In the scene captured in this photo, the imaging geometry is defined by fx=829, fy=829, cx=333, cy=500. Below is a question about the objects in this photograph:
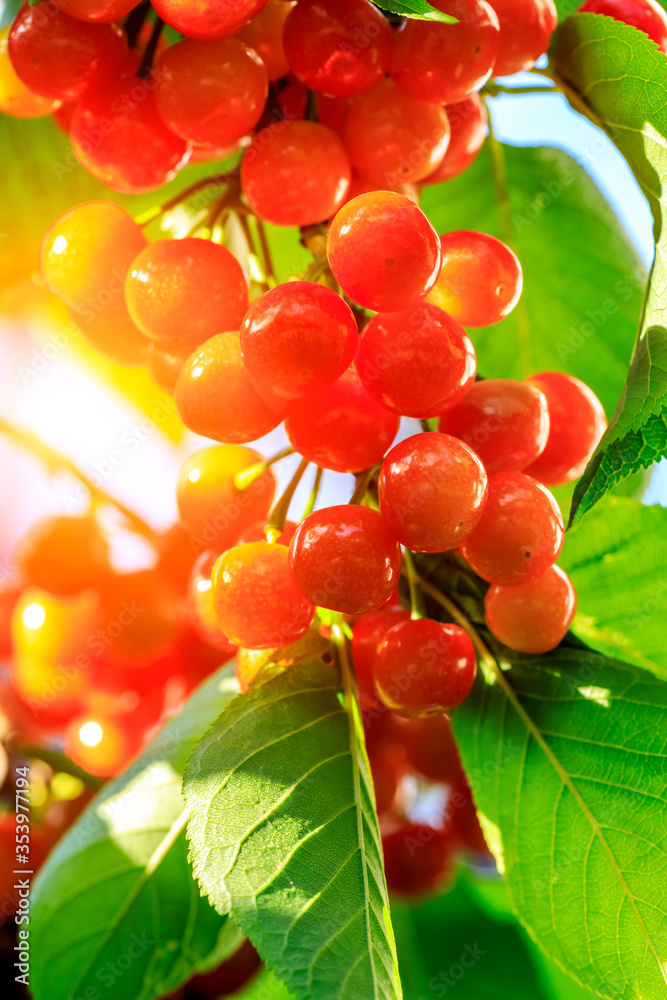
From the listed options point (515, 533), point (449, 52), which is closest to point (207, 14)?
point (449, 52)

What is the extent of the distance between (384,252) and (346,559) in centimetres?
17

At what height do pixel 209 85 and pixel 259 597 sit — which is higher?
pixel 209 85

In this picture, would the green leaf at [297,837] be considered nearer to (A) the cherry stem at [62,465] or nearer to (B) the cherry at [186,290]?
(B) the cherry at [186,290]

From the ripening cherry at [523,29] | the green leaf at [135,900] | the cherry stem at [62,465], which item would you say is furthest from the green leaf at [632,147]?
the cherry stem at [62,465]

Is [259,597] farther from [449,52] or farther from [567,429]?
[449,52]

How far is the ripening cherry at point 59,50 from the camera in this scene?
57 cm

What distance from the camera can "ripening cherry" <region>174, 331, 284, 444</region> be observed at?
505 millimetres

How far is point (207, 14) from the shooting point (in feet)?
1.66

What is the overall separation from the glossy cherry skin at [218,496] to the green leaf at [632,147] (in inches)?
10.5

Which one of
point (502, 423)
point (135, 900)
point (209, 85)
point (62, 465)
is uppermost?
point (209, 85)

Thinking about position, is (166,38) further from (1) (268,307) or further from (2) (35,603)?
(2) (35,603)

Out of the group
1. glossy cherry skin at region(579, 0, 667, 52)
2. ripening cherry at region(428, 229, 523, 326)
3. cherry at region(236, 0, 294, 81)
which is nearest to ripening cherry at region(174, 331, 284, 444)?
ripening cherry at region(428, 229, 523, 326)

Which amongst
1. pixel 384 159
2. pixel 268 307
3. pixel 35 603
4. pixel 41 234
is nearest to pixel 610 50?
pixel 384 159

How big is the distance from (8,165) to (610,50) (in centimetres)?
61
